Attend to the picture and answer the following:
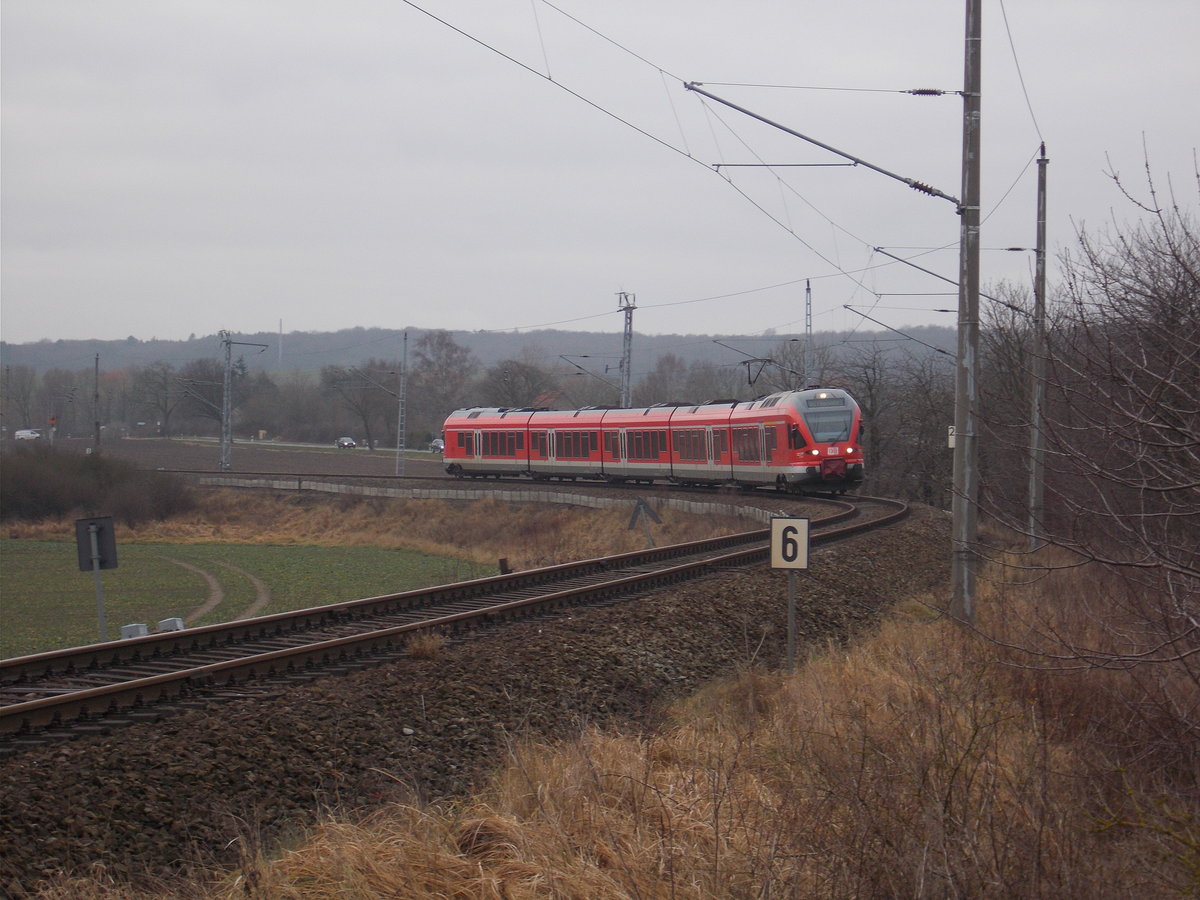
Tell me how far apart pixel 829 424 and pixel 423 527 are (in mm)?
19823

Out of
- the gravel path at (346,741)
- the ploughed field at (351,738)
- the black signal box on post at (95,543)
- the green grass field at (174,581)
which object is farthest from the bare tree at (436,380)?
the gravel path at (346,741)

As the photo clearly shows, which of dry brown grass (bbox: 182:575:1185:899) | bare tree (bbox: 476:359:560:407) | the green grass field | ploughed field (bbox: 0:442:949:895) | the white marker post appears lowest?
the green grass field

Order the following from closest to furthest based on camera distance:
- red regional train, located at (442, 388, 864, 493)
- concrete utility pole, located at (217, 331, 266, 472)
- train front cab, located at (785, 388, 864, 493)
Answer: train front cab, located at (785, 388, 864, 493) < red regional train, located at (442, 388, 864, 493) < concrete utility pole, located at (217, 331, 266, 472)

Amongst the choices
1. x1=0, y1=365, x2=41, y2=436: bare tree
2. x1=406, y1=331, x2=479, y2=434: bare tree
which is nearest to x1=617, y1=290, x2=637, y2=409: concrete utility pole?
x1=406, y1=331, x2=479, y2=434: bare tree

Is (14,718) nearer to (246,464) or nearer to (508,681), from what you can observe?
(508,681)

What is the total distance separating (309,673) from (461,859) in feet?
19.5

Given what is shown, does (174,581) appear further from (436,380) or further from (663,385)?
(663,385)

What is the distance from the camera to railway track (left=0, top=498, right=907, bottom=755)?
9414mm

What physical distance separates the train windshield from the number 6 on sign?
19.8 meters

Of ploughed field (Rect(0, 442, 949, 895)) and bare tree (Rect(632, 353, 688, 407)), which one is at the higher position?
bare tree (Rect(632, 353, 688, 407))

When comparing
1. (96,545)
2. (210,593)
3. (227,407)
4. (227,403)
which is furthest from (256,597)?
(227,407)

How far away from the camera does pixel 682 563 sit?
2169cm

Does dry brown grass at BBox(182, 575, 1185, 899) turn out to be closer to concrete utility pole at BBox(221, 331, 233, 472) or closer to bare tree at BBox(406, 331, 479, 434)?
concrete utility pole at BBox(221, 331, 233, 472)

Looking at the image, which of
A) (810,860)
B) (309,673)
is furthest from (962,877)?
(309,673)
